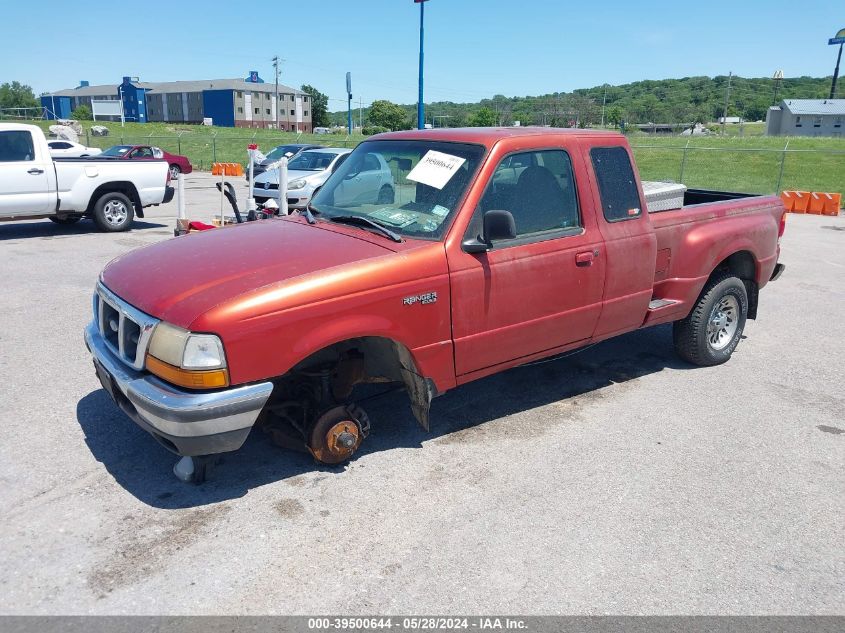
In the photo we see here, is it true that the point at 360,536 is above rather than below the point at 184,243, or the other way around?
below

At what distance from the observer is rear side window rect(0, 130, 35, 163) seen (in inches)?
435

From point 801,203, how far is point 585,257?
17.9 meters

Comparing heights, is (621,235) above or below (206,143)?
below

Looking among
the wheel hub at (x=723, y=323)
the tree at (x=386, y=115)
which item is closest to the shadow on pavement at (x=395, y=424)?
the wheel hub at (x=723, y=323)

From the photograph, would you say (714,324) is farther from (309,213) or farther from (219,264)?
(219,264)

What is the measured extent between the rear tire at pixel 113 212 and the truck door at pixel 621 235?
10263 mm

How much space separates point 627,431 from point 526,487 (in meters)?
1.15

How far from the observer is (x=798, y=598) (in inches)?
118


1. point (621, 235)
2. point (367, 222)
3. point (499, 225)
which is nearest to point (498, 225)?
point (499, 225)

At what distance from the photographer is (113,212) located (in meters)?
12.6

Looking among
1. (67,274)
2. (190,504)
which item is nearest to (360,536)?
(190,504)

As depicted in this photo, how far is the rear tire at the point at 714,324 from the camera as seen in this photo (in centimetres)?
578

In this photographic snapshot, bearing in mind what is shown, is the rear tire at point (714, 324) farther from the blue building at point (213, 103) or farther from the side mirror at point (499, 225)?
the blue building at point (213, 103)

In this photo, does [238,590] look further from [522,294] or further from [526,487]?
[522,294]
